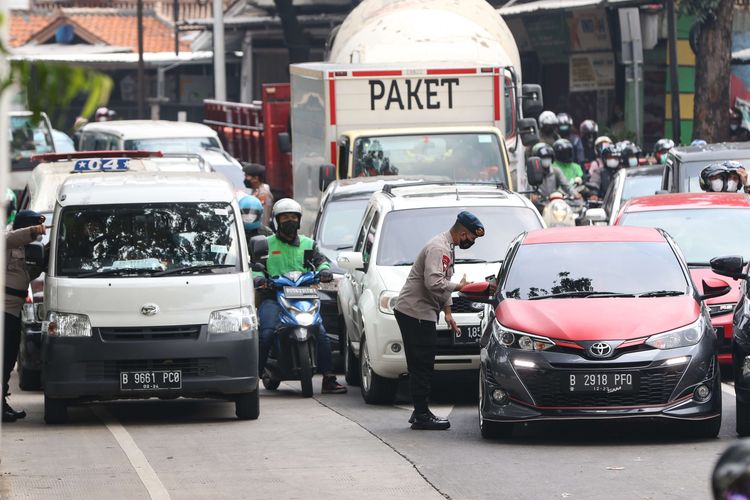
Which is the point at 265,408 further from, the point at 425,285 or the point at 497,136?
the point at 497,136

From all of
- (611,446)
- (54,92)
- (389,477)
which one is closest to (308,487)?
(389,477)

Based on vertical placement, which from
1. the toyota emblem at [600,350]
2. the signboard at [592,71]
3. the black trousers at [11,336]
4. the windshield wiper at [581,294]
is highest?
the signboard at [592,71]

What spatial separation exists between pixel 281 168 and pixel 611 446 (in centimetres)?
1748

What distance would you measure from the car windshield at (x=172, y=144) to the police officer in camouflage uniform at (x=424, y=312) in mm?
16957

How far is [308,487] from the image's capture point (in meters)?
9.52

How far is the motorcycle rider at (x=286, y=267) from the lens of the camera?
14477 millimetres

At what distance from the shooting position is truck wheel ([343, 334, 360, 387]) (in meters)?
15.1

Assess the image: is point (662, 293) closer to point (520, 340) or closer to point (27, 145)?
point (520, 340)

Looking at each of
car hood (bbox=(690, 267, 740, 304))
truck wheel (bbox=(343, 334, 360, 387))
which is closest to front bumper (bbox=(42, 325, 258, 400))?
truck wheel (bbox=(343, 334, 360, 387))

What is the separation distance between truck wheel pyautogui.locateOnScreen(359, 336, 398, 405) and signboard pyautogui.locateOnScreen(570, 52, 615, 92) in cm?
2551

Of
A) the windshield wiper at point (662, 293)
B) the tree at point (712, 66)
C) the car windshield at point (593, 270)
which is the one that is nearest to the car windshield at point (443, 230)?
the car windshield at point (593, 270)

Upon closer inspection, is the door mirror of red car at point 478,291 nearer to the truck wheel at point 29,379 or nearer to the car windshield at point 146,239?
the car windshield at point 146,239

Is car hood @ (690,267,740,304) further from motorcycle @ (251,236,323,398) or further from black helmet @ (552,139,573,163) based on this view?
black helmet @ (552,139,573,163)

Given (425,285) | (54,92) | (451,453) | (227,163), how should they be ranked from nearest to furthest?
(54,92) < (451,453) < (425,285) < (227,163)
